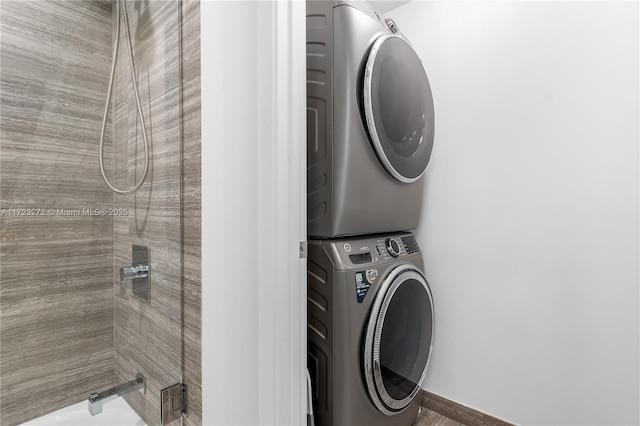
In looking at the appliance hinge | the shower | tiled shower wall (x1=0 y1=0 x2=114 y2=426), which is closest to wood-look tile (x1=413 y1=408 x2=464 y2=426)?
the appliance hinge

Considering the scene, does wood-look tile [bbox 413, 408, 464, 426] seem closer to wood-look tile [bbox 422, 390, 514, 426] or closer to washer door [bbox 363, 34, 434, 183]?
wood-look tile [bbox 422, 390, 514, 426]

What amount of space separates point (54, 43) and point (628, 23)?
6.72ft

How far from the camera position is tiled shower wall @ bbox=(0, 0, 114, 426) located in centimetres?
98

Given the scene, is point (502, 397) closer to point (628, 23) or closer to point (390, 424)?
point (390, 424)

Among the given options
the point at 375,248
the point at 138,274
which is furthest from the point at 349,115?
the point at 138,274

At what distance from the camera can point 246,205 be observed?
91 centimetres

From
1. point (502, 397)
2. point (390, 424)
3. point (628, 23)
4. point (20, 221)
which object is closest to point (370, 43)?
point (628, 23)

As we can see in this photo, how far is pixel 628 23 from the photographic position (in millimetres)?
1314

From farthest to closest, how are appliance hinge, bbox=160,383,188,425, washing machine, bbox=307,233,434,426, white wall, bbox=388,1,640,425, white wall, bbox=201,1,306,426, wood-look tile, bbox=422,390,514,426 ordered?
wood-look tile, bbox=422,390,514,426 < white wall, bbox=388,1,640,425 < washing machine, bbox=307,233,434,426 < appliance hinge, bbox=160,383,188,425 < white wall, bbox=201,1,306,426

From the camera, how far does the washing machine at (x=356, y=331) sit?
1.18 m

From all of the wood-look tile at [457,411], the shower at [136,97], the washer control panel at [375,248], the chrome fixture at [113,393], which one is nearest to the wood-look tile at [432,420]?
the wood-look tile at [457,411]

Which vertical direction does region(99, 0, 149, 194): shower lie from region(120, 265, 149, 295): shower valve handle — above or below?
Answer: above

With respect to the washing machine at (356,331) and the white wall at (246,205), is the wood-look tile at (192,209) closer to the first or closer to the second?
the white wall at (246,205)

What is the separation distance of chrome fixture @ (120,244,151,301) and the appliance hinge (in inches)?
11.7
